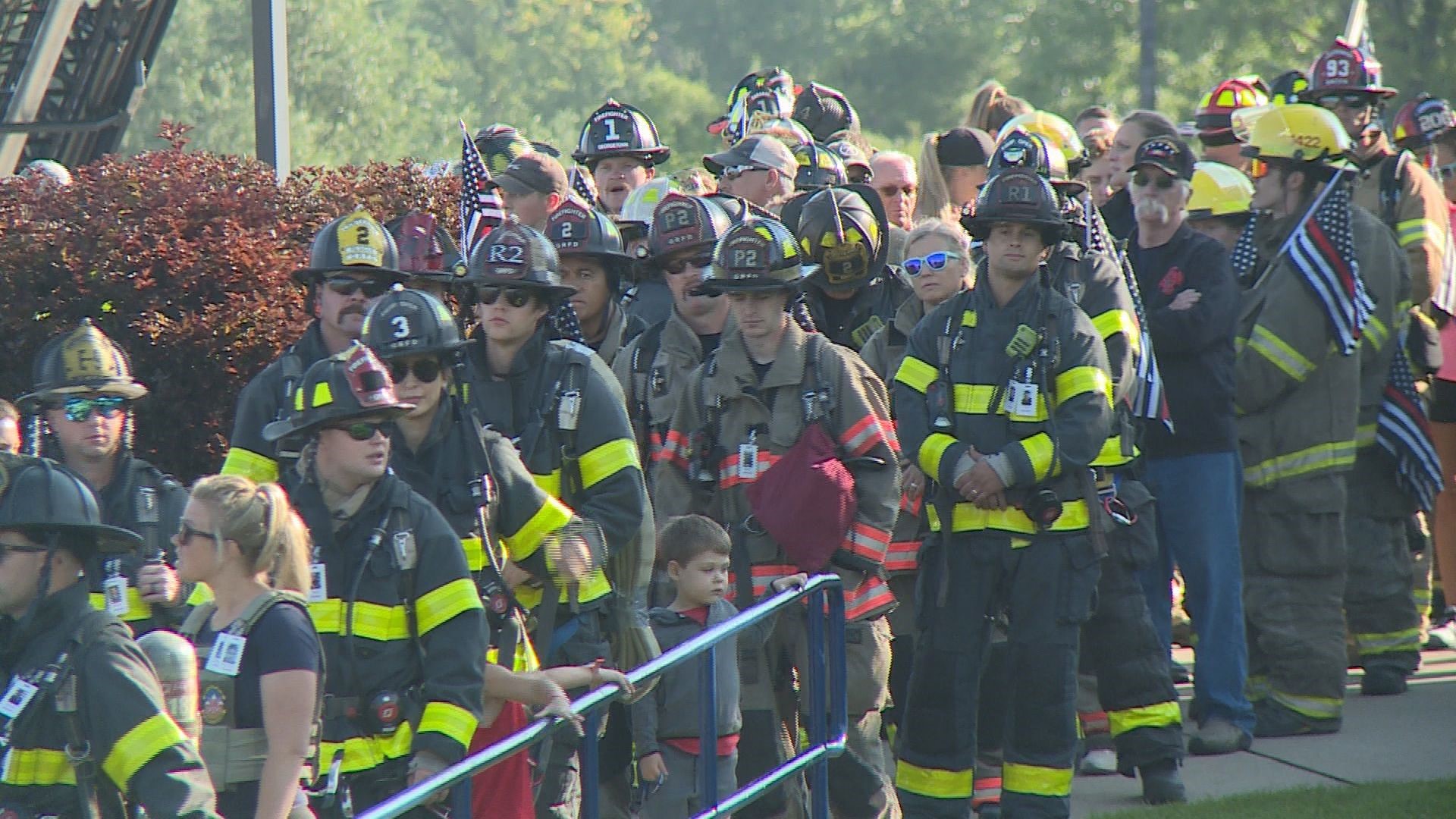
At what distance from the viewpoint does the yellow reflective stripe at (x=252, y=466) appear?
19.0ft

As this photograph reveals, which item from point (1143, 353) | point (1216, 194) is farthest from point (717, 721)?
point (1216, 194)

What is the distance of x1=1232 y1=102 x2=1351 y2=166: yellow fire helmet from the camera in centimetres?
855

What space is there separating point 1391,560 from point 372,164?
5.04m

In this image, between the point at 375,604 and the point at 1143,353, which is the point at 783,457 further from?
the point at 375,604

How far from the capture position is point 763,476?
21.6 ft

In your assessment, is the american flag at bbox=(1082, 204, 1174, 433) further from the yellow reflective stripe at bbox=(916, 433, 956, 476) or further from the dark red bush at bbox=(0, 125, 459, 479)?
the dark red bush at bbox=(0, 125, 459, 479)

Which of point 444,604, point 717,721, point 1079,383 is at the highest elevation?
point 1079,383

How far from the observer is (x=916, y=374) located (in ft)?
23.0

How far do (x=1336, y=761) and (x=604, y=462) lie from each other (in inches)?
145

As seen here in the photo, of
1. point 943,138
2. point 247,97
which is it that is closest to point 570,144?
point 247,97

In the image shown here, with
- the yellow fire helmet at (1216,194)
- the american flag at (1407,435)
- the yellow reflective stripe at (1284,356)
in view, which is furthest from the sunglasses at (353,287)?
the american flag at (1407,435)

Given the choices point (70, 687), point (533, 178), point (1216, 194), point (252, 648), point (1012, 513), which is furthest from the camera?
point (1216, 194)

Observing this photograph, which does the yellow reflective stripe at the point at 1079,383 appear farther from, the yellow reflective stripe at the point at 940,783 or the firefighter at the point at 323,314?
the firefighter at the point at 323,314

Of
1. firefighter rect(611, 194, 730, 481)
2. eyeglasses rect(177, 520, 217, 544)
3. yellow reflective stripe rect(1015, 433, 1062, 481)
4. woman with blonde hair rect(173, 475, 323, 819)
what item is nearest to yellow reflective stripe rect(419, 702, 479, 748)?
woman with blonde hair rect(173, 475, 323, 819)
